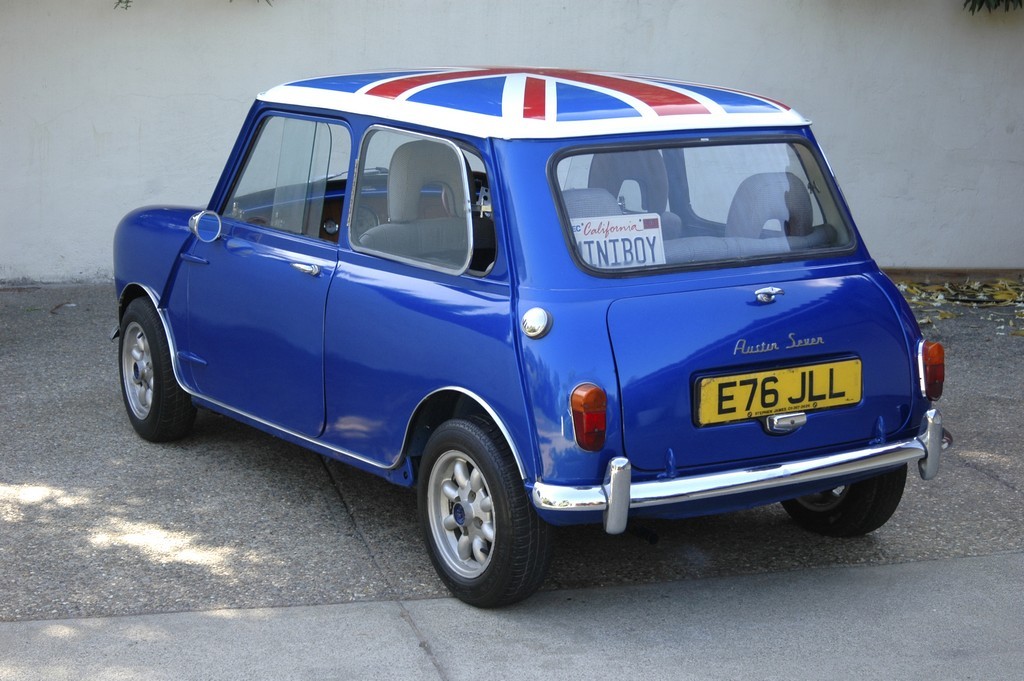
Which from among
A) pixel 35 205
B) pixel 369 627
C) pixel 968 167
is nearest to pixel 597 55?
pixel 968 167

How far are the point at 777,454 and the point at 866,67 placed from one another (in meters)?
6.86

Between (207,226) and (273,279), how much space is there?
52 cm

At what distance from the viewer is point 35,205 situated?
31.0 feet

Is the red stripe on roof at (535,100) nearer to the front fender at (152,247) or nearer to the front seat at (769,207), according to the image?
the front seat at (769,207)

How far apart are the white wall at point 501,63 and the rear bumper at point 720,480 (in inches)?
239

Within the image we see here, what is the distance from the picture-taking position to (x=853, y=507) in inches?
196

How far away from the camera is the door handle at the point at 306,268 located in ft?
16.1

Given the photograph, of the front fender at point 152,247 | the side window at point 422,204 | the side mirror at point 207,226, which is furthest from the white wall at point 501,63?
the side window at point 422,204

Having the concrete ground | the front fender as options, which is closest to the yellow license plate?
the concrete ground

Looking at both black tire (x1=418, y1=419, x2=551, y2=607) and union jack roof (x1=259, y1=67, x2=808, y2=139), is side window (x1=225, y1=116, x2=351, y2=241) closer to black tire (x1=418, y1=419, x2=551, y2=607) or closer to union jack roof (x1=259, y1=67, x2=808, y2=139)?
union jack roof (x1=259, y1=67, x2=808, y2=139)

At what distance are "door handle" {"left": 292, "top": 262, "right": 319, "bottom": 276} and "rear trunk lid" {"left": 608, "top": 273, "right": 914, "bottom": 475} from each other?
1345 millimetres

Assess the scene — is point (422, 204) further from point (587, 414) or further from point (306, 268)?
point (587, 414)

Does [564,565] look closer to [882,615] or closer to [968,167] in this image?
[882,615]

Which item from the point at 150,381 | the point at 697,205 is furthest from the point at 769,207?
the point at 150,381
